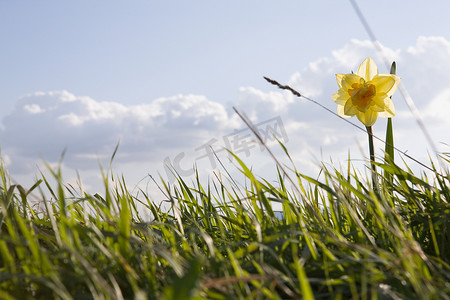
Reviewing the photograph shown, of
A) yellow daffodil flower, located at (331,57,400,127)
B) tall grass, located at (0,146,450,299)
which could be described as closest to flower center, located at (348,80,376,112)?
yellow daffodil flower, located at (331,57,400,127)

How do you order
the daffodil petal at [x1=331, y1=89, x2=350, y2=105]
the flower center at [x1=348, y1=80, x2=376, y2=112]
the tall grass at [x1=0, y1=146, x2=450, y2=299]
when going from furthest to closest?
the daffodil petal at [x1=331, y1=89, x2=350, y2=105] < the flower center at [x1=348, y1=80, x2=376, y2=112] < the tall grass at [x1=0, y1=146, x2=450, y2=299]

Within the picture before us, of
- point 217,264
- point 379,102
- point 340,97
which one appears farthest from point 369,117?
point 217,264

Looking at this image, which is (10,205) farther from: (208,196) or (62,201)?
(208,196)

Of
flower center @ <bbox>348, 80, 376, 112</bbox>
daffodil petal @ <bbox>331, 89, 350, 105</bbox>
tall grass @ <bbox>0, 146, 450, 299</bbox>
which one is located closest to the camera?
tall grass @ <bbox>0, 146, 450, 299</bbox>

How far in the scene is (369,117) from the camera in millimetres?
2312

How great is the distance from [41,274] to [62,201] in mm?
160

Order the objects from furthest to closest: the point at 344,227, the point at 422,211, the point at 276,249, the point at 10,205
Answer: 1. the point at 344,227
2. the point at 422,211
3. the point at 10,205
4. the point at 276,249

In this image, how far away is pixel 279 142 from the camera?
4.78ft

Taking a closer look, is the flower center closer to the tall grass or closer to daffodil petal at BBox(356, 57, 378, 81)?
daffodil petal at BBox(356, 57, 378, 81)

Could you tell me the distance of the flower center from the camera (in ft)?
7.52

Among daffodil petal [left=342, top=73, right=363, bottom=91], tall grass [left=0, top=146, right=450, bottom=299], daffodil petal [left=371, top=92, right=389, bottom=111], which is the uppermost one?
daffodil petal [left=342, top=73, right=363, bottom=91]

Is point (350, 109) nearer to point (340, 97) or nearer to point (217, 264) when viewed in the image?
point (340, 97)

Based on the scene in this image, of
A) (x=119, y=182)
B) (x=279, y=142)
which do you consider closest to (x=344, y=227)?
(x=279, y=142)

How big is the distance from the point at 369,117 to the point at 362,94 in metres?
0.13
